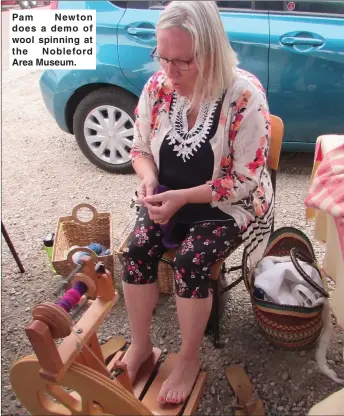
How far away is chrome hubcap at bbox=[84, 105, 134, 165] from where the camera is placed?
3248 millimetres

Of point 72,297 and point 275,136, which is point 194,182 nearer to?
point 275,136

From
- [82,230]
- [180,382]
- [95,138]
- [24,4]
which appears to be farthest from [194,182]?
[24,4]

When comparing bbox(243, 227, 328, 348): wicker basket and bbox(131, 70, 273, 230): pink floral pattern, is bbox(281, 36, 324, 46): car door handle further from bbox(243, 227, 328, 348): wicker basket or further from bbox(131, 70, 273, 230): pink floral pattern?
bbox(243, 227, 328, 348): wicker basket

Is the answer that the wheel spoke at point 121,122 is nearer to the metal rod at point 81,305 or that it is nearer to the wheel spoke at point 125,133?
the wheel spoke at point 125,133

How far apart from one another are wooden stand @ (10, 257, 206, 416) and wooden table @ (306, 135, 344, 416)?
1.60ft

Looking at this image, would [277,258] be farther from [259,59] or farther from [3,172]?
[3,172]

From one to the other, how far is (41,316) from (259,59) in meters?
2.33

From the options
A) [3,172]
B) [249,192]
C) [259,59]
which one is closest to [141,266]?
[249,192]

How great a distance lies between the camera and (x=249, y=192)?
1.69 metres

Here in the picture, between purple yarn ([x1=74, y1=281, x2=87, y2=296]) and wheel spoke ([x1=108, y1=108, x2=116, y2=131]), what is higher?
wheel spoke ([x1=108, y1=108, x2=116, y2=131])

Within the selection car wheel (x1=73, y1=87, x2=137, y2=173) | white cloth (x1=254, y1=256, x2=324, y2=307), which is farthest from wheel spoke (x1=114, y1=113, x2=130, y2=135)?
white cloth (x1=254, y1=256, x2=324, y2=307)

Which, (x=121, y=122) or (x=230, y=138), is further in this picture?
(x=121, y=122)

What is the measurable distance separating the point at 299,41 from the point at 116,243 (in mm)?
1655

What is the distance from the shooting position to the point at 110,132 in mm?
3281
